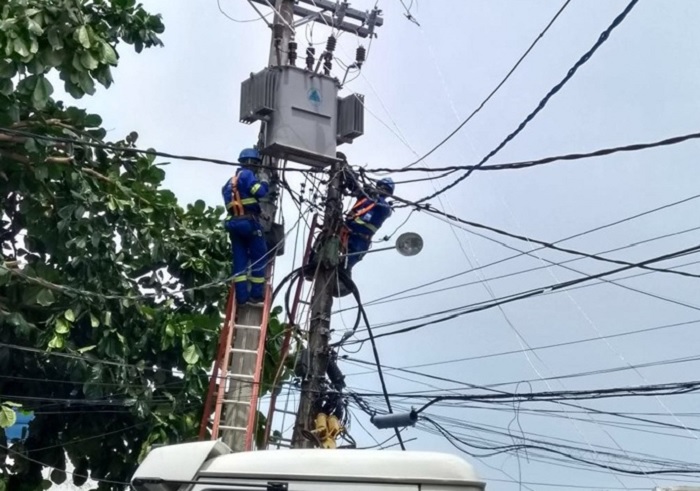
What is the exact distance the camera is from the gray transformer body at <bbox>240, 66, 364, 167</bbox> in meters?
11.7

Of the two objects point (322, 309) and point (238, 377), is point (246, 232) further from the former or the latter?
point (238, 377)

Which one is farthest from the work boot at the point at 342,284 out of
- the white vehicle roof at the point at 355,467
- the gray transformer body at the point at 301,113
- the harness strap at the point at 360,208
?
the white vehicle roof at the point at 355,467

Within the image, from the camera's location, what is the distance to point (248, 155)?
11727mm

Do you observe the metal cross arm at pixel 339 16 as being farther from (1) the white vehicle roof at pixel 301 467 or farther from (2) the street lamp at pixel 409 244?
Answer: (1) the white vehicle roof at pixel 301 467

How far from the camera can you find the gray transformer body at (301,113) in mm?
11656

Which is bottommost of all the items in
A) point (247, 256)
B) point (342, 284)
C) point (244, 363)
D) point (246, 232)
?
point (244, 363)

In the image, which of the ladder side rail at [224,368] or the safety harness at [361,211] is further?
the safety harness at [361,211]

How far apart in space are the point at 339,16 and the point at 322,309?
376cm

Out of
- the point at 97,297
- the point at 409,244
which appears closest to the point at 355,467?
the point at 409,244

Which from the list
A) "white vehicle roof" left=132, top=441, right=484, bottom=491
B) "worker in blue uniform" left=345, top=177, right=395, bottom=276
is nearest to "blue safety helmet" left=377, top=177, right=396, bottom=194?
"worker in blue uniform" left=345, top=177, right=395, bottom=276

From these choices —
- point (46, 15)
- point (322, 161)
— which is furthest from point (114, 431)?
point (46, 15)

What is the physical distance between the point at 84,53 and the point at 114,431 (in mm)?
4917

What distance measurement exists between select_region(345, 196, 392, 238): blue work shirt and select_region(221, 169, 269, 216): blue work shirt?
1001 mm

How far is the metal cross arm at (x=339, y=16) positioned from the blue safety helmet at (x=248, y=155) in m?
1.79
